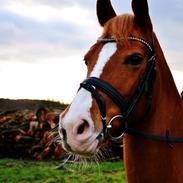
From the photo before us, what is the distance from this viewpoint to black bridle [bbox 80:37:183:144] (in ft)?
11.5

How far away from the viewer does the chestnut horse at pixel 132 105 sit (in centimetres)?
343

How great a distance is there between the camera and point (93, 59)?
3.72 meters

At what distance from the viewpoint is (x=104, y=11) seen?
4.31 meters

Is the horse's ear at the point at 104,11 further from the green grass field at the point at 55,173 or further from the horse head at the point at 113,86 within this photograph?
the green grass field at the point at 55,173

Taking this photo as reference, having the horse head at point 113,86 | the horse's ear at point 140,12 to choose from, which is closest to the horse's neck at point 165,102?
the horse head at point 113,86

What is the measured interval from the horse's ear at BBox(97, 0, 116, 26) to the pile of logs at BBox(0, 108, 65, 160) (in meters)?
9.50

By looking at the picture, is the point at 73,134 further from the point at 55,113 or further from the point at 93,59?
the point at 55,113

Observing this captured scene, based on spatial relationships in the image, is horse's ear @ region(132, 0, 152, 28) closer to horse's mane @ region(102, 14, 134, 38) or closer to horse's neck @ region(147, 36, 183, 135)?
horse's mane @ region(102, 14, 134, 38)

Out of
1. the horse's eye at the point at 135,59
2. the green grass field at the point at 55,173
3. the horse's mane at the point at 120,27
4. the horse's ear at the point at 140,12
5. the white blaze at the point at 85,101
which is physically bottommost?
the green grass field at the point at 55,173

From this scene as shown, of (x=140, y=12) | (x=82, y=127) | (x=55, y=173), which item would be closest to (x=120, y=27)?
(x=140, y=12)

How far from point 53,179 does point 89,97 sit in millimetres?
7109

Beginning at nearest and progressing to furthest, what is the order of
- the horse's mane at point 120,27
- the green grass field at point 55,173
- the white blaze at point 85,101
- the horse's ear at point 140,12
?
the white blaze at point 85,101
the horse's mane at point 120,27
the horse's ear at point 140,12
the green grass field at point 55,173

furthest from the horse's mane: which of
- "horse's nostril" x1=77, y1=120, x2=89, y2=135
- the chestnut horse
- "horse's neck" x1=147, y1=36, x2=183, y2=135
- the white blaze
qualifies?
"horse's nostril" x1=77, y1=120, x2=89, y2=135

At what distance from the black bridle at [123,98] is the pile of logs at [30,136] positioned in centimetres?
983
